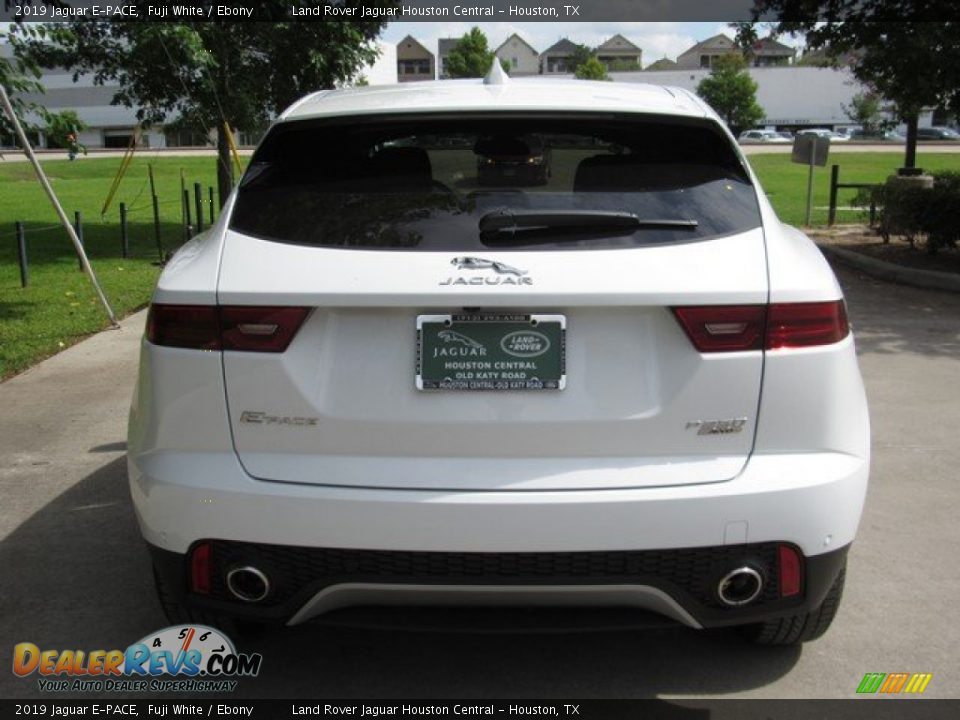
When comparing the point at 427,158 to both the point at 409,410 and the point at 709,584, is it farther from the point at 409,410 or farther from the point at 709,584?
the point at 709,584

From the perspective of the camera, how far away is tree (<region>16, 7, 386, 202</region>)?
15492 millimetres

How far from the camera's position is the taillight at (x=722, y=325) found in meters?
2.75

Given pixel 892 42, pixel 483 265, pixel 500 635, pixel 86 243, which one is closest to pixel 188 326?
pixel 483 265

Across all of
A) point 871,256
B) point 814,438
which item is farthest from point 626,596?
point 871,256

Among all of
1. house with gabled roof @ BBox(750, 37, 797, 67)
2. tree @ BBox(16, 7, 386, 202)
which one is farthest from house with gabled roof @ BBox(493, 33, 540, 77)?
tree @ BBox(16, 7, 386, 202)

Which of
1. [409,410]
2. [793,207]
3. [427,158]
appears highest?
[427,158]

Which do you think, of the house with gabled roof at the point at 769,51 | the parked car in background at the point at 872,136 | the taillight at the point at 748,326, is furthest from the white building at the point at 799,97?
the taillight at the point at 748,326

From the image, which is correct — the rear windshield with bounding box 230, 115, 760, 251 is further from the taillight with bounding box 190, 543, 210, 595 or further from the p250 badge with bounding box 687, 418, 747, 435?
the taillight with bounding box 190, 543, 210, 595

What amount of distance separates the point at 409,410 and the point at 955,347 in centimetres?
725

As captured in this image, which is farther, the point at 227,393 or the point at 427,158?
the point at 427,158

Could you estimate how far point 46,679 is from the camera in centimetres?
341

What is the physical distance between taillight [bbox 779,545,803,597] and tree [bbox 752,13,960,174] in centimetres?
1047

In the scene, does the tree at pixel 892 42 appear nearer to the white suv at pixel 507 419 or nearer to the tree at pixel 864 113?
the white suv at pixel 507 419

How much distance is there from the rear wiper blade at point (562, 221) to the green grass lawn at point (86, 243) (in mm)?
6274
